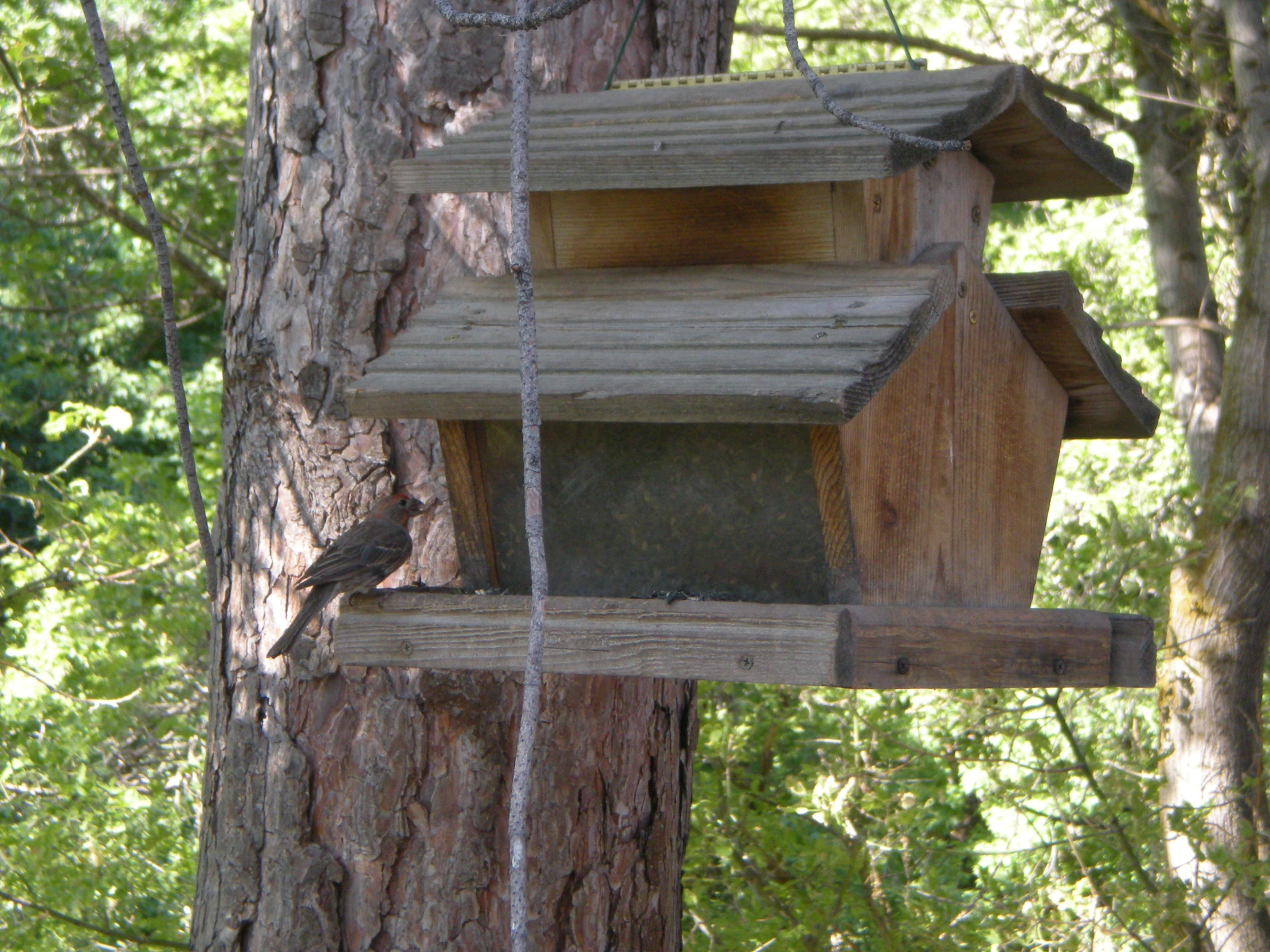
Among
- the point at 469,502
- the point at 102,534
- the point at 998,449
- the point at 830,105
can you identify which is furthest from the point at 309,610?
the point at 102,534

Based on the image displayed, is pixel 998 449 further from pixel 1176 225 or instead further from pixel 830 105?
pixel 1176 225

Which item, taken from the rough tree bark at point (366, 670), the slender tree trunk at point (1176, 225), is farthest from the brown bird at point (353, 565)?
the slender tree trunk at point (1176, 225)

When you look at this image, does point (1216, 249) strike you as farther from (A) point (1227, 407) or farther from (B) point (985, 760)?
(B) point (985, 760)

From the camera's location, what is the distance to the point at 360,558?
2.55 m

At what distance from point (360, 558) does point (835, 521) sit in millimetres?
930

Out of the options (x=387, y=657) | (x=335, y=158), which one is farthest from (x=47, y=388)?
(x=387, y=657)

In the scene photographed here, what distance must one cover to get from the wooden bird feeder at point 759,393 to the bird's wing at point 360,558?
0.39 ft

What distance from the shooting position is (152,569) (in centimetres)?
663

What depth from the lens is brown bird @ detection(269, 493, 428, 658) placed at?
2553 millimetres

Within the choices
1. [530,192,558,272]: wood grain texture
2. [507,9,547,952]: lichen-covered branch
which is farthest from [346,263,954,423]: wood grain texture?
[507,9,547,952]: lichen-covered branch

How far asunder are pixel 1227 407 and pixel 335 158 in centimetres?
438

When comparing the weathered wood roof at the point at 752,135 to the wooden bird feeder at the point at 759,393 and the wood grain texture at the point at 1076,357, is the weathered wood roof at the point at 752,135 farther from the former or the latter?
the wood grain texture at the point at 1076,357

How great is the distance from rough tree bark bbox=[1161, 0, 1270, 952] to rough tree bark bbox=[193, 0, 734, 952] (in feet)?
11.6

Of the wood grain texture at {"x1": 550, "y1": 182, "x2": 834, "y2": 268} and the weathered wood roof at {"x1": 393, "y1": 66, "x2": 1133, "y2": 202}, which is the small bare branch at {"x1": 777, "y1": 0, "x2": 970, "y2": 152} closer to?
the weathered wood roof at {"x1": 393, "y1": 66, "x2": 1133, "y2": 202}
